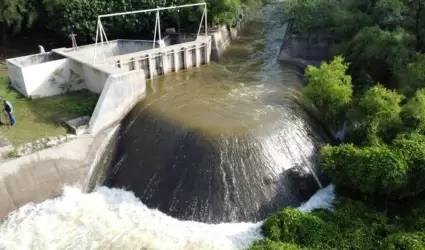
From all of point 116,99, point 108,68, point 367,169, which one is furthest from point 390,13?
point 108,68

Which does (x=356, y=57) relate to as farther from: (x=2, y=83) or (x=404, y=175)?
(x=2, y=83)

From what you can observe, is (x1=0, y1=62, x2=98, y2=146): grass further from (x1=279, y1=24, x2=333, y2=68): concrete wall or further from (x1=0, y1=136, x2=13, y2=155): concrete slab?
(x1=279, y1=24, x2=333, y2=68): concrete wall

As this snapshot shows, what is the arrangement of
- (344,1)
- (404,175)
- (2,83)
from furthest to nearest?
(344,1) → (2,83) → (404,175)

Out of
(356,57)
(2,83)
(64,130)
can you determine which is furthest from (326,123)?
(2,83)

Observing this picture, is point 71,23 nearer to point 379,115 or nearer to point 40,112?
point 40,112

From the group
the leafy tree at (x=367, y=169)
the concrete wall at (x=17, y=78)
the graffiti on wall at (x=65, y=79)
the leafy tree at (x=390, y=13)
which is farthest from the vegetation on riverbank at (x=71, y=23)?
the leafy tree at (x=367, y=169)

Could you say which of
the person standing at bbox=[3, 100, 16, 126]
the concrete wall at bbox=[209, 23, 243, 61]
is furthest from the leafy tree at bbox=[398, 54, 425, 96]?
the person standing at bbox=[3, 100, 16, 126]
